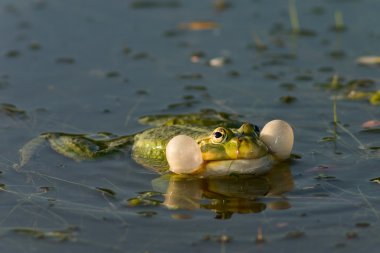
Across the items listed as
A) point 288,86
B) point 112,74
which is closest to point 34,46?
point 112,74

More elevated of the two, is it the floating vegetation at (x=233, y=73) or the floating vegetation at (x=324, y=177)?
the floating vegetation at (x=233, y=73)

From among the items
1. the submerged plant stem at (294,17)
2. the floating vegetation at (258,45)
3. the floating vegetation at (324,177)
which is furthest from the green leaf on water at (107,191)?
the submerged plant stem at (294,17)

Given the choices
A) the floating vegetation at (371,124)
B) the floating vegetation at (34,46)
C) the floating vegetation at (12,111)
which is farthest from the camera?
the floating vegetation at (34,46)

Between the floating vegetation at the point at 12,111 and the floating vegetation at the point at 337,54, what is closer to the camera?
the floating vegetation at the point at 12,111

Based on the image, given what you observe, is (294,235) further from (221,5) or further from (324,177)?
(221,5)

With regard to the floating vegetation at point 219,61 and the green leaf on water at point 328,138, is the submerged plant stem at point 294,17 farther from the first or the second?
the green leaf on water at point 328,138

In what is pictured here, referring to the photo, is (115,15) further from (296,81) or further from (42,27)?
(296,81)

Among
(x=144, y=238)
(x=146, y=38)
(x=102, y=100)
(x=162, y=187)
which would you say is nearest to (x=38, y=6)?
(x=146, y=38)
